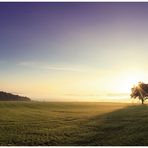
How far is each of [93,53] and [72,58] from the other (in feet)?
4.14

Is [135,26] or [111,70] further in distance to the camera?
[111,70]

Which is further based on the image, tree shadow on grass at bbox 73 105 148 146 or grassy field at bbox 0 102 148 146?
grassy field at bbox 0 102 148 146

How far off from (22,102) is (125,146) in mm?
20756

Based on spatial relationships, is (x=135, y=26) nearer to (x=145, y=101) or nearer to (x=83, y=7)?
(x=83, y=7)

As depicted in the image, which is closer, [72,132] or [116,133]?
[116,133]

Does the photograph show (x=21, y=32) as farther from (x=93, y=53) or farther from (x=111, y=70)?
(x=111, y=70)

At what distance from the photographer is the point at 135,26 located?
18016 millimetres

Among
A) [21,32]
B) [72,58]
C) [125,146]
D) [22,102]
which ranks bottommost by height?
[125,146]

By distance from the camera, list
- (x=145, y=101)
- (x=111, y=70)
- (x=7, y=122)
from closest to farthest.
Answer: (x=111, y=70) < (x=7, y=122) < (x=145, y=101)

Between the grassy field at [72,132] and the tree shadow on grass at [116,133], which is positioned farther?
the grassy field at [72,132]

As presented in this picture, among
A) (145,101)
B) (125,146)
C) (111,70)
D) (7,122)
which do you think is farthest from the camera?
(145,101)

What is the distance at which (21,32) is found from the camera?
739 inches

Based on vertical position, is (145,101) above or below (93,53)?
below

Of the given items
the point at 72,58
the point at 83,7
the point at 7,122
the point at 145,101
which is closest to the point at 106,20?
the point at 83,7
